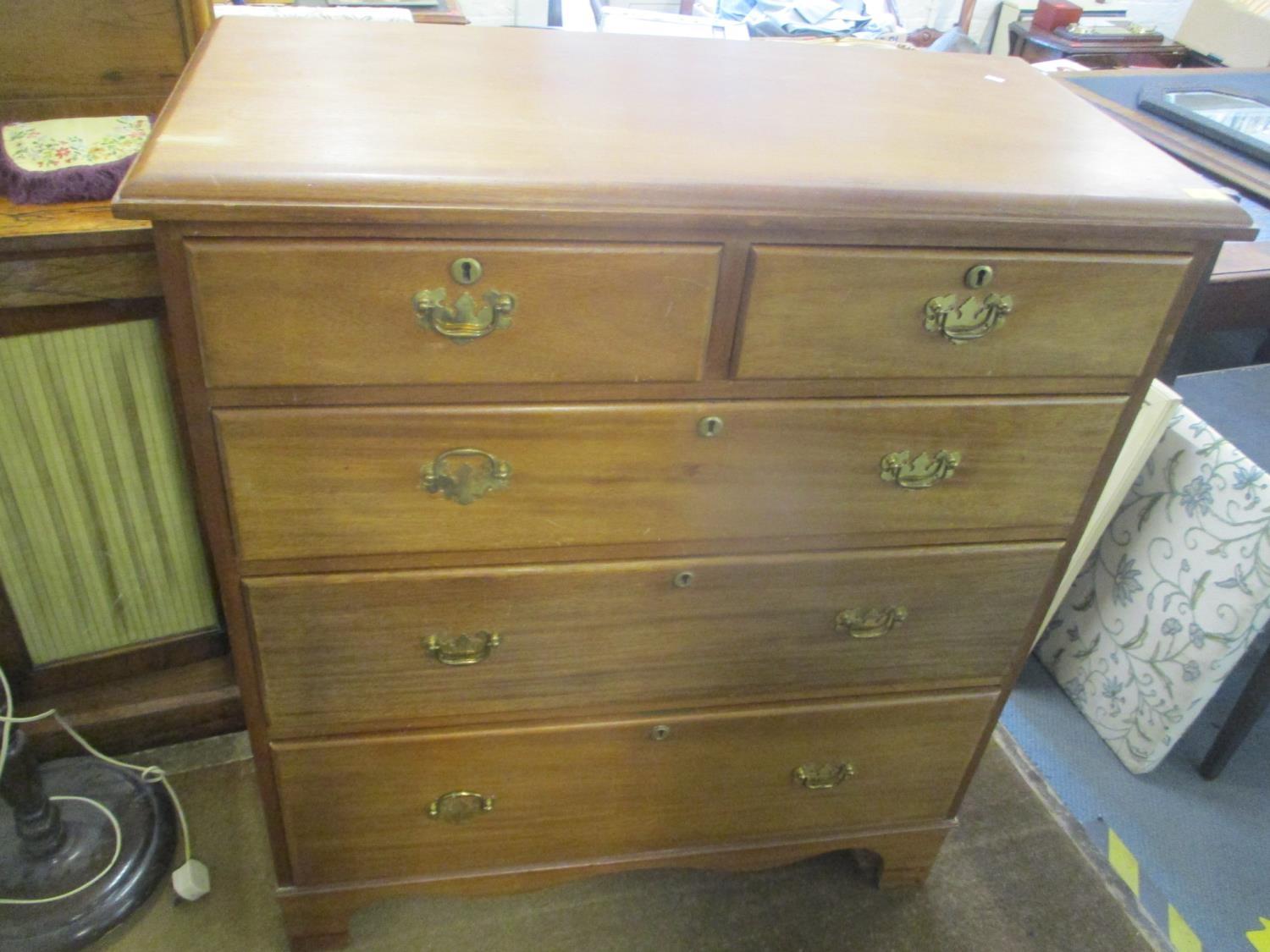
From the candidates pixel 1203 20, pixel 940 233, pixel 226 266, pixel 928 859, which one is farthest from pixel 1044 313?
pixel 1203 20

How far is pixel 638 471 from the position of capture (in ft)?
2.97

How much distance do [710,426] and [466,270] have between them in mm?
264

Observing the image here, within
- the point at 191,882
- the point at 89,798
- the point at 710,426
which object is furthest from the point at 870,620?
the point at 89,798

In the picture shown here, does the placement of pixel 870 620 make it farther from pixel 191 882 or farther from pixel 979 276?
pixel 191 882

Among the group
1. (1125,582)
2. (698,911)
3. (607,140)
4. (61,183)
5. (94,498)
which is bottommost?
(698,911)

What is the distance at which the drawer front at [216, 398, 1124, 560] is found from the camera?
0.84 meters

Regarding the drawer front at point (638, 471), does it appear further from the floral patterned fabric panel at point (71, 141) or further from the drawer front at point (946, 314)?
the floral patterned fabric panel at point (71, 141)

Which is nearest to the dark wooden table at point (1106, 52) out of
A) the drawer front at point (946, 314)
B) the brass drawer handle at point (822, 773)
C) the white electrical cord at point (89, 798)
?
the drawer front at point (946, 314)

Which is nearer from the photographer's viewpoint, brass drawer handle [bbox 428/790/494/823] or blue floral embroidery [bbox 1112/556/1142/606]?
brass drawer handle [bbox 428/790/494/823]

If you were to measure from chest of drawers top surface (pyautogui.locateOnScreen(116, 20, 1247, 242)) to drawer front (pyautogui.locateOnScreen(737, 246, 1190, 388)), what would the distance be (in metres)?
0.04

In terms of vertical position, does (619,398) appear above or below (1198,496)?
above

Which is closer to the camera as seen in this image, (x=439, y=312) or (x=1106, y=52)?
(x=439, y=312)

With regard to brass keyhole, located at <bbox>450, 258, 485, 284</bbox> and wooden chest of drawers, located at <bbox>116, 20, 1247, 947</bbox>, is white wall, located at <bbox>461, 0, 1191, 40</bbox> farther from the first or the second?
brass keyhole, located at <bbox>450, 258, 485, 284</bbox>

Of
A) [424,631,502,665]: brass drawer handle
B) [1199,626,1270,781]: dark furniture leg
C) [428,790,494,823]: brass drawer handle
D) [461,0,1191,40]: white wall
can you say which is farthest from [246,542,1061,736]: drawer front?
[461,0,1191,40]: white wall
